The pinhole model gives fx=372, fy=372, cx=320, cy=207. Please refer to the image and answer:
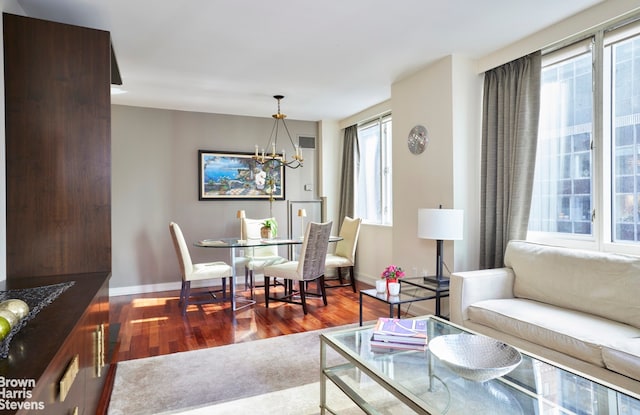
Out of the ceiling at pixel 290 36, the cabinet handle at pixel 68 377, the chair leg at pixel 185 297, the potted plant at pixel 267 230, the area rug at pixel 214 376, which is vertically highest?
the ceiling at pixel 290 36

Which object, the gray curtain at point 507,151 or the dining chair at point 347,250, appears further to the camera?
the dining chair at point 347,250

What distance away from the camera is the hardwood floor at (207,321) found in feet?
10.4

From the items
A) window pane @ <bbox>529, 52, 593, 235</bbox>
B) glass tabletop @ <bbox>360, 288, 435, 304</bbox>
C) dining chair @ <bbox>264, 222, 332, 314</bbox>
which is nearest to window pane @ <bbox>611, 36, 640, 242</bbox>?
window pane @ <bbox>529, 52, 593, 235</bbox>

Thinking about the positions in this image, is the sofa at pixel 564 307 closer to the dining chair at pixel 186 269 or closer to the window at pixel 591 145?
the window at pixel 591 145

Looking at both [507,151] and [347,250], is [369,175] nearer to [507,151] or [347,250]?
[347,250]

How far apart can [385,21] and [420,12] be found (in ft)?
0.85

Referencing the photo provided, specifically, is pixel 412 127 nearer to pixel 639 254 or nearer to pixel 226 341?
pixel 639 254

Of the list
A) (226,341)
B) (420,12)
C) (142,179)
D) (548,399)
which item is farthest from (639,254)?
(142,179)

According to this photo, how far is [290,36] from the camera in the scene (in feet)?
9.92

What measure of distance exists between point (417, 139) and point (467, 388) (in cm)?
279

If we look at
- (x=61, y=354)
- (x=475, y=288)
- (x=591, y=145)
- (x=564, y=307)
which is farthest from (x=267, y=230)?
(x=61, y=354)

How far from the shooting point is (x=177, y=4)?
2521mm

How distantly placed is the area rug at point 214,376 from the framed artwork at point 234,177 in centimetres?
269

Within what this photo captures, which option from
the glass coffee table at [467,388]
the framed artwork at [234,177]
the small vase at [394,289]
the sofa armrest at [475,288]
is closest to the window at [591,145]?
the sofa armrest at [475,288]
